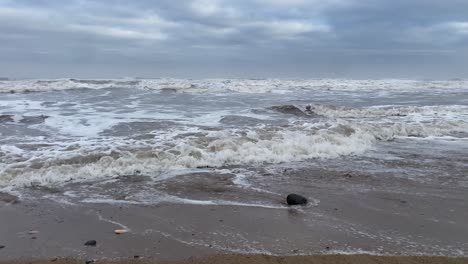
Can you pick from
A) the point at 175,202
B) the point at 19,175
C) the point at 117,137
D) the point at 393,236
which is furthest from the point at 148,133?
the point at 393,236

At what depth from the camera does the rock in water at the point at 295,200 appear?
19.3ft

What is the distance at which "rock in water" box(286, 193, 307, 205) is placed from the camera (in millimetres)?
5875

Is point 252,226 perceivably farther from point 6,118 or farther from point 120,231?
point 6,118

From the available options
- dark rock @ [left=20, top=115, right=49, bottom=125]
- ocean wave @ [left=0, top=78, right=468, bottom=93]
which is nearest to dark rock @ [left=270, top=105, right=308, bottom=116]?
dark rock @ [left=20, top=115, right=49, bottom=125]

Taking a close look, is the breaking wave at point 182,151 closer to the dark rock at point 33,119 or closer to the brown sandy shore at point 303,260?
the brown sandy shore at point 303,260

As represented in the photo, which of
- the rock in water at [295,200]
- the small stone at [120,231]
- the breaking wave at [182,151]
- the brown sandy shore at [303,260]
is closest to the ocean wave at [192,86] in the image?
the breaking wave at [182,151]

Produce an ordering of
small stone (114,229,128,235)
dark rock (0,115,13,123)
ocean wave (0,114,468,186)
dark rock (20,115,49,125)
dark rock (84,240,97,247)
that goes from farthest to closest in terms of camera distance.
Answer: dark rock (0,115,13,123)
dark rock (20,115,49,125)
ocean wave (0,114,468,186)
small stone (114,229,128,235)
dark rock (84,240,97,247)

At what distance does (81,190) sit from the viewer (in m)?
6.76

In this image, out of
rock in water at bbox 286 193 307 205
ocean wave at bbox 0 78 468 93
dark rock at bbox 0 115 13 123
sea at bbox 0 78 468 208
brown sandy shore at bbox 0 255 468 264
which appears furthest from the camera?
ocean wave at bbox 0 78 468 93

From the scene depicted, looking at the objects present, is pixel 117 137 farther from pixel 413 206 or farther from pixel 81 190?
pixel 413 206

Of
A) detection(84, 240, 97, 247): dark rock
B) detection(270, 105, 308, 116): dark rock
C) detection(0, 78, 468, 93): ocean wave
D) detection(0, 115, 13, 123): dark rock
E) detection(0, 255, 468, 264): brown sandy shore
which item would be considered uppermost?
detection(0, 78, 468, 93): ocean wave

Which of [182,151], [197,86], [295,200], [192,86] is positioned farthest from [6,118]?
[197,86]

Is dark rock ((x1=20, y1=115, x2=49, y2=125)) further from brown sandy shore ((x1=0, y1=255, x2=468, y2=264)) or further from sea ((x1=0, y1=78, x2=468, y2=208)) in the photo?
brown sandy shore ((x1=0, y1=255, x2=468, y2=264))

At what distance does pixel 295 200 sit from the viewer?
19.3ft
